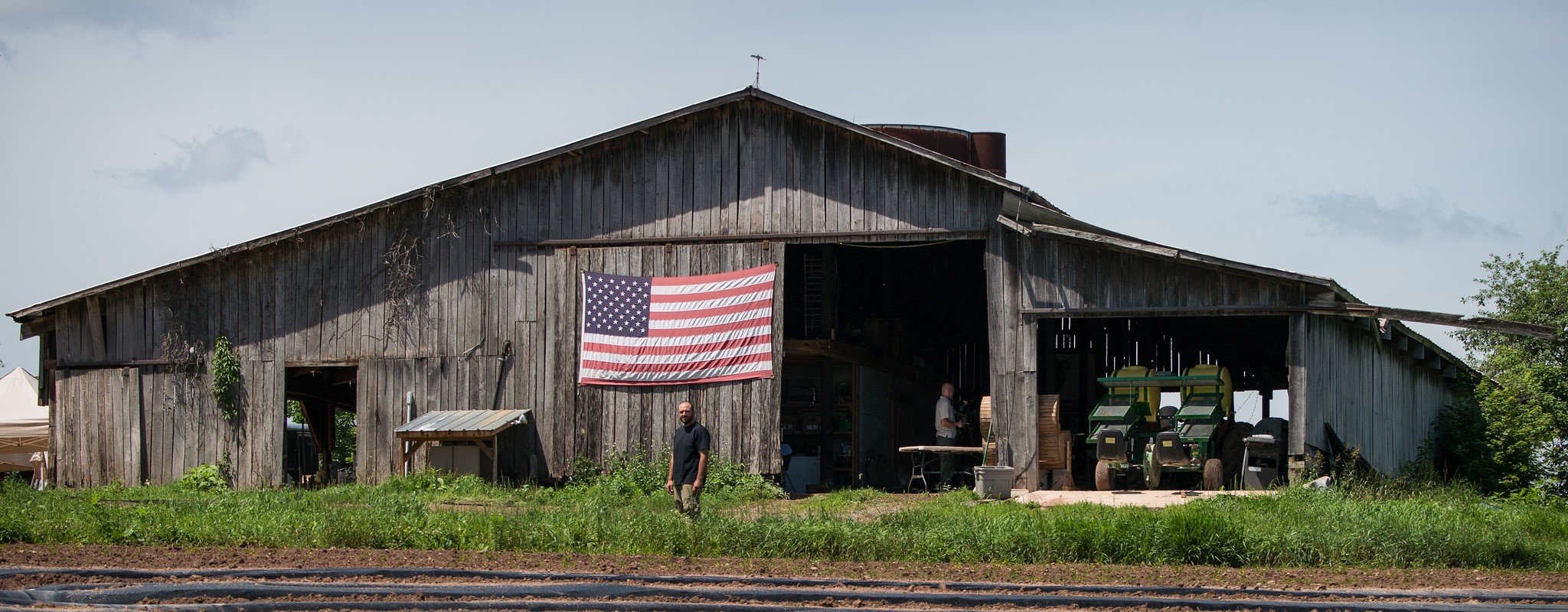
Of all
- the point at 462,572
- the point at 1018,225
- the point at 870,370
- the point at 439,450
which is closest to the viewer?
the point at 462,572

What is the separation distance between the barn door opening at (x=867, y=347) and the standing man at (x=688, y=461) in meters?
6.63

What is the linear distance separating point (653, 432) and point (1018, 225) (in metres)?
5.86

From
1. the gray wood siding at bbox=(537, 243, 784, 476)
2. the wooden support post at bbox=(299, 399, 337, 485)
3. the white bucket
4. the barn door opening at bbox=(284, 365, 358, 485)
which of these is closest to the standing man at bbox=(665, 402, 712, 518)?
the white bucket

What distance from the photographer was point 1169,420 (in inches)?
842

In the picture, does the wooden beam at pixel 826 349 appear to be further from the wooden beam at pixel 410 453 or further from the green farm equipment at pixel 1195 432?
the wooden beam at pixel 410 453

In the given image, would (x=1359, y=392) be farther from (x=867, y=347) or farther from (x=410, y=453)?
(x=410, y=453)

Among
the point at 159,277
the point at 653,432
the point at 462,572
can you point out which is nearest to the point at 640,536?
the point at 462,572

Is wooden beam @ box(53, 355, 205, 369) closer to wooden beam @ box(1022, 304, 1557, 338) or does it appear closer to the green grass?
the green grass

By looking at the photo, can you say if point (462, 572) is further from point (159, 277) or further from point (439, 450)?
point (159, 277)

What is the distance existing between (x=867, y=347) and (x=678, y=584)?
613 inches

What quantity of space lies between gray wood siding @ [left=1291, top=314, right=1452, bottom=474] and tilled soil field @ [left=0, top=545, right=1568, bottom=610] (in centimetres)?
725

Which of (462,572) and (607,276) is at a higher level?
(607,276)


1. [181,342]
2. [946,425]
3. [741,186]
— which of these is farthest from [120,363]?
[946,425]

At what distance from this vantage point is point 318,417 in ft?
96.0
